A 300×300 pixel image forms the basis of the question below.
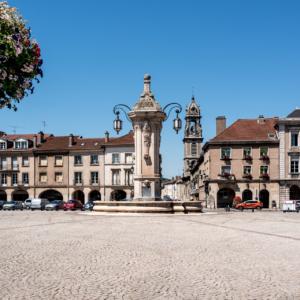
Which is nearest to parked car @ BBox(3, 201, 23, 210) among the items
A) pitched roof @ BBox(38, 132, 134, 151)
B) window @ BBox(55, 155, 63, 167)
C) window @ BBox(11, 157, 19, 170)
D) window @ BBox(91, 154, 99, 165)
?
window @ BBox(55, 155, 63, 167)

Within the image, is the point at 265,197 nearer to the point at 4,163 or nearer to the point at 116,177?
the point at 116,177

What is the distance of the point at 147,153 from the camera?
32.9 metres

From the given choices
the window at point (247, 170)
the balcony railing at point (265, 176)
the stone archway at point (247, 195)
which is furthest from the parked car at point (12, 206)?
the balcony railing at point (265, 176)

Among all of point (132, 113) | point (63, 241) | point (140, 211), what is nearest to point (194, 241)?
point (63, 241)

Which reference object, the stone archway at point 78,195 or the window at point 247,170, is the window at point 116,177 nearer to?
the stone archway at point 78,195

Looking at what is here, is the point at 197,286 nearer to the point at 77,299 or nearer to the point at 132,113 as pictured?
the point at 77,299

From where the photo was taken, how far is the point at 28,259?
458 inches

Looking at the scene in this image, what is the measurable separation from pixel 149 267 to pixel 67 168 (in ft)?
234

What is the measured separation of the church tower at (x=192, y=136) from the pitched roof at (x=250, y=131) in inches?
2157

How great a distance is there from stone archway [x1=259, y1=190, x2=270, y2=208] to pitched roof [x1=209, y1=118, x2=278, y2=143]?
6.43 meters

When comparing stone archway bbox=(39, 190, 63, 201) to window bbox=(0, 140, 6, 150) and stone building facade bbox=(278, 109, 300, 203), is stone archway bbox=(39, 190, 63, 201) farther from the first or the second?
stone building facade bbox=(278, 109, 300, 203)

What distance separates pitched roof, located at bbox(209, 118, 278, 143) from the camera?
70438mm

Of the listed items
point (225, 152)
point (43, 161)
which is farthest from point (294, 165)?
point (43, 161)

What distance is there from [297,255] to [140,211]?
18927 mm
